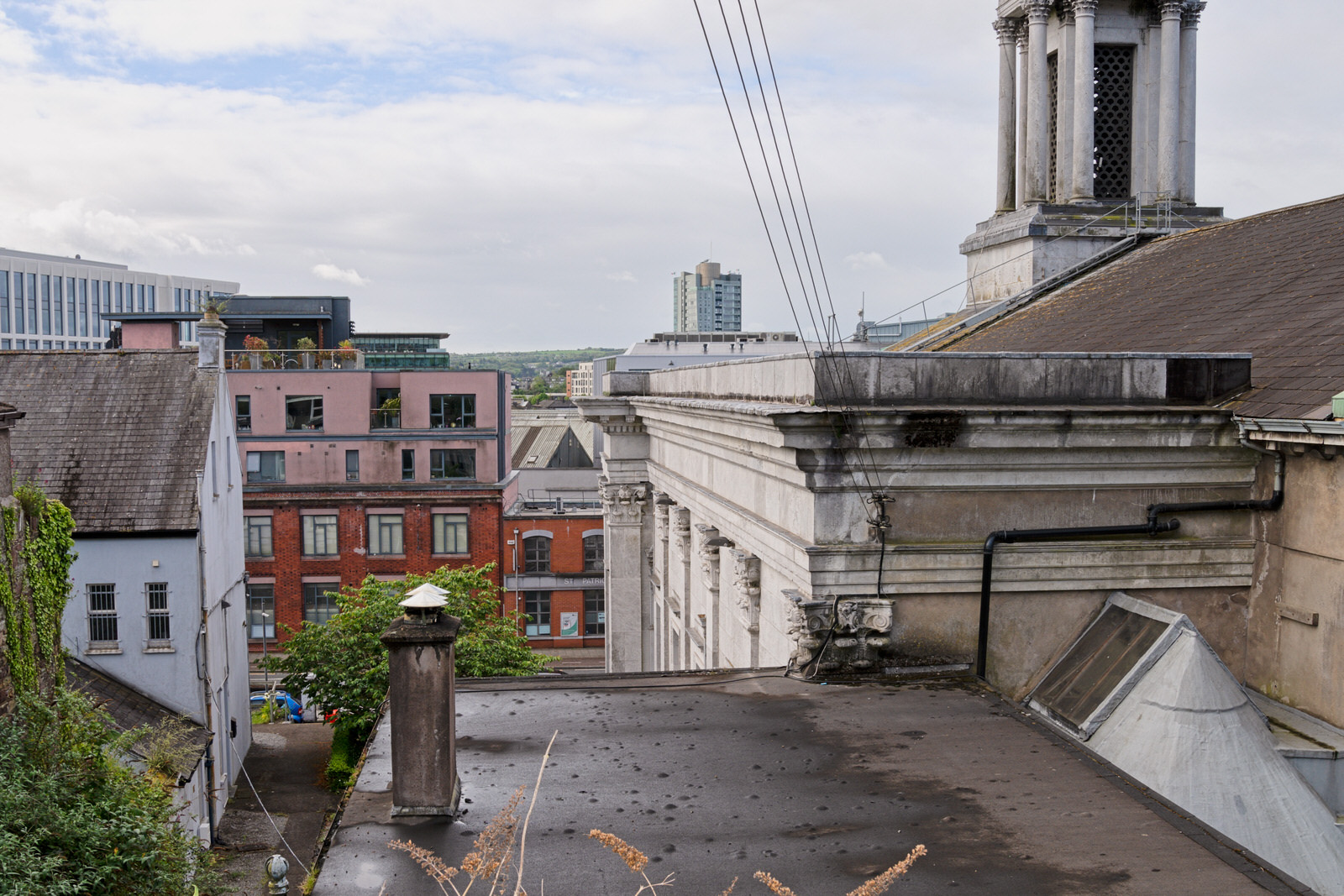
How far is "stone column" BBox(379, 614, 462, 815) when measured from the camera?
7.27 metres

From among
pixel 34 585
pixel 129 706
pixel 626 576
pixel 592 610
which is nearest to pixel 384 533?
pixel 592 610

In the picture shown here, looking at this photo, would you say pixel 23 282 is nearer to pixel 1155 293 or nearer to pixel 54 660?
pixel 54 660

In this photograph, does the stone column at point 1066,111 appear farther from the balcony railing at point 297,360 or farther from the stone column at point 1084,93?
the balcony railing at point 297,360

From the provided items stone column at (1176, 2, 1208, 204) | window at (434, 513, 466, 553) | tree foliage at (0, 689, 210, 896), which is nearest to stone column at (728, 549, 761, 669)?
tree foliage at (0, 689, 210, 896)

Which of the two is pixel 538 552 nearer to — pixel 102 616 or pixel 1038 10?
pixel 102 616

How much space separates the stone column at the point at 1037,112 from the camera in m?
24.9

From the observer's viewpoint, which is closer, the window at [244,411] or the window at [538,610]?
the window at [244,411]

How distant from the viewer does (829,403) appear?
33.6ft

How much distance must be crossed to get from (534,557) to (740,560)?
1563 inches

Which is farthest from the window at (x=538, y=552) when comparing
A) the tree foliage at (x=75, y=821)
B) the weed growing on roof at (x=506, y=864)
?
the weed growing on roof at (x=506, y=864)

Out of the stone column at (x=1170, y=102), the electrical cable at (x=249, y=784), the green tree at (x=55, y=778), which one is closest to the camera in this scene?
the green tree at (x=55, y=778)

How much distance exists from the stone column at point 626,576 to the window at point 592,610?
26.1m

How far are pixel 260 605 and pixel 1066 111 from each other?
41.1 meters

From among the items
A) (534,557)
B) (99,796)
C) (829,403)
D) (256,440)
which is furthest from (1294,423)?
(256,440)
